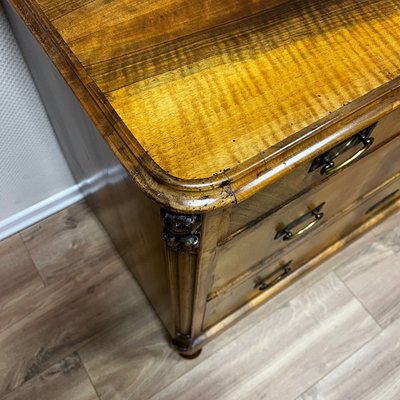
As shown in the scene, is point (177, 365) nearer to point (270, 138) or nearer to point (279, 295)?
point (279, 295)

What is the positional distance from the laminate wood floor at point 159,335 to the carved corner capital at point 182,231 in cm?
63

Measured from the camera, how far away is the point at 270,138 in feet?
1.49

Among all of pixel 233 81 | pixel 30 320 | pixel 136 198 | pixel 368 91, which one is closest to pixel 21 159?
pixel 30 320

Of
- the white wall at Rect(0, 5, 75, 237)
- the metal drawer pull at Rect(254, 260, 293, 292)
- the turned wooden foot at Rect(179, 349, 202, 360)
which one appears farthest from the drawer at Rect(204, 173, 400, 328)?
the white wall at Rect(0, 5, 75, 237)

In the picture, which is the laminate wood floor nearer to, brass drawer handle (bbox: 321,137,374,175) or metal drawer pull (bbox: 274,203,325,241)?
metal drawer pull (bbox: 274,203,325,241)

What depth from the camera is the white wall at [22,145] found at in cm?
82

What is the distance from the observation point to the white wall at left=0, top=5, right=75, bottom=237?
2.68 feet

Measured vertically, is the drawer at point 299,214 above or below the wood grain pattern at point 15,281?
above

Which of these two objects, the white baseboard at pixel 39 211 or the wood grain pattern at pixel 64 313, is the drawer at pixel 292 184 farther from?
the white baseboard at pixel 39 211

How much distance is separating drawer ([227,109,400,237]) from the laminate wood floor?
59 centimetres

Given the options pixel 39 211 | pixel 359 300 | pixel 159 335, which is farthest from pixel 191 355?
pixel 39 211

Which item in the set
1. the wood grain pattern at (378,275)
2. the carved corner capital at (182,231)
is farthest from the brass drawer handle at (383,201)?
the carved corner capital at (182,231)

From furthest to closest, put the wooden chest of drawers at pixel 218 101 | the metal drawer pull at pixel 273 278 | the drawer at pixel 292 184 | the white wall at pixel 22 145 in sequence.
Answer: the metal drawer pull at pixel 273 278, the white wall at pixel 22 145, the drawer at pixel 292 184, the wooden chest of drawers at pixel 218 101

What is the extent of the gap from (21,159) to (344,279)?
2.94ft
